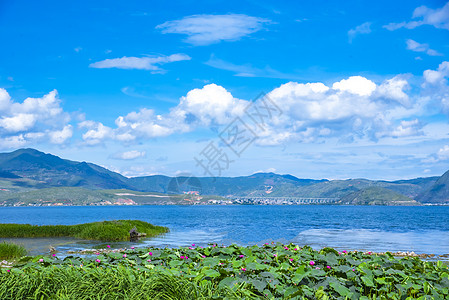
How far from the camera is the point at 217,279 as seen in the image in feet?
31.5

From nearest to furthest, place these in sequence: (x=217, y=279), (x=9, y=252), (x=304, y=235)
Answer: (x=217, y=279)
(x=9, y=252)
(x=304, y=235)

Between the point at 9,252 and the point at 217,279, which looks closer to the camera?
the point at 217,279

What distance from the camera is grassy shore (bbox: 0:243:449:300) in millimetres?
8019

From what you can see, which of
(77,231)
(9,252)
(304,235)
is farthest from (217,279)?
(304,235)

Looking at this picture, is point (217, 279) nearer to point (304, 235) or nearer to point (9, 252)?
point (9, 252)

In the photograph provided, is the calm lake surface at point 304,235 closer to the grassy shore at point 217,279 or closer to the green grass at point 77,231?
the green grass at point 77,231

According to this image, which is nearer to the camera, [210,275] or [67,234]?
[210,275]

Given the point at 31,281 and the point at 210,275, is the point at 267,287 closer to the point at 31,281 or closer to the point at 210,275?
the point at 210,275

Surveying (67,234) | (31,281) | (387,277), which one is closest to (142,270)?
(31,281)

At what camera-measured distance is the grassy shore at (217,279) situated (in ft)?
26.3

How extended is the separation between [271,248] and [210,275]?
6480 mm

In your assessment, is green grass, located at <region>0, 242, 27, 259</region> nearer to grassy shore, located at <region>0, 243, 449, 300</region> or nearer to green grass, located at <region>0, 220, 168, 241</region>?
grassy shore, located at <region>0, 243, 449, 300</region>

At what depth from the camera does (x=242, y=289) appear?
27.9 ft

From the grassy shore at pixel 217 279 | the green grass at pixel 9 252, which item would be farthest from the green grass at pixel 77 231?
the grassy shore at pixel 217 279
